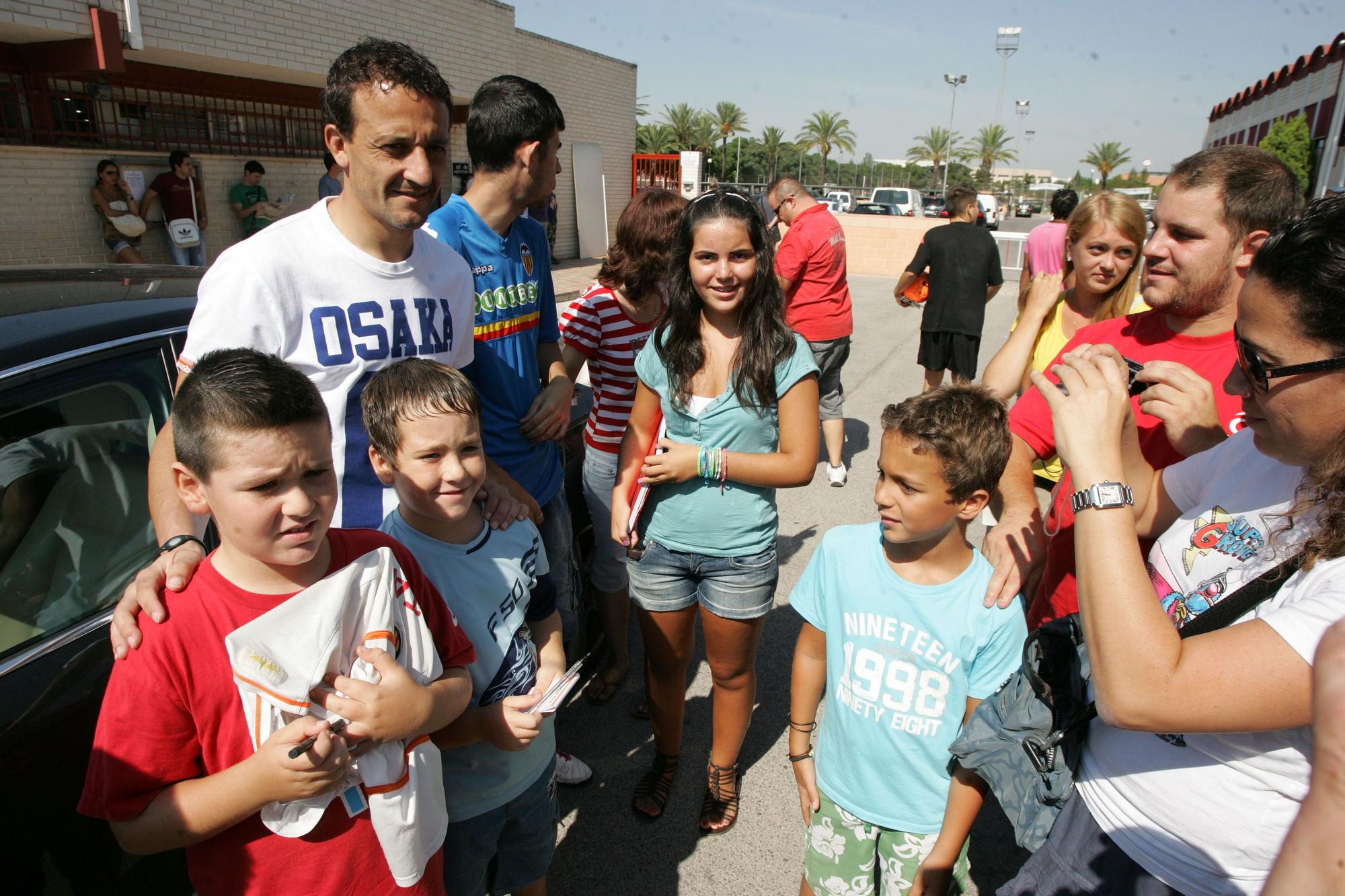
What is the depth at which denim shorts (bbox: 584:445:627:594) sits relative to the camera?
309 cm

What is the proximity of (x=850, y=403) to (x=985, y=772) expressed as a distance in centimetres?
648

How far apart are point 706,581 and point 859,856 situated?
870mm

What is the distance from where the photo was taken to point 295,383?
1325 millimetres

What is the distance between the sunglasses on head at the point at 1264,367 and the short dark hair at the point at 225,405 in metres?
1.56

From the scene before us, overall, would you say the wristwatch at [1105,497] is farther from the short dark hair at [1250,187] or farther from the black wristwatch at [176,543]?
the black wristwatch at [176,543]

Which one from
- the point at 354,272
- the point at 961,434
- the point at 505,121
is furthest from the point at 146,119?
the point at 961,434

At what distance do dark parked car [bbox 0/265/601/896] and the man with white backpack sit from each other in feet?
31.6

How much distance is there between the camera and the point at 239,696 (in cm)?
125

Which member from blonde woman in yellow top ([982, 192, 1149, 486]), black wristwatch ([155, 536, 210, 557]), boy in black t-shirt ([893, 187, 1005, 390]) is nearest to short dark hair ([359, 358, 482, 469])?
black wristwatch ([155, 536, 210, 557])

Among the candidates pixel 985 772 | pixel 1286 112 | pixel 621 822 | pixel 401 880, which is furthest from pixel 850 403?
pixel 1286 112

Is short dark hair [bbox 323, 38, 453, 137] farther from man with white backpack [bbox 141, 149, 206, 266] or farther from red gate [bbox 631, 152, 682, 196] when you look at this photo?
red gate [bbox 631, 152, 682, 196]

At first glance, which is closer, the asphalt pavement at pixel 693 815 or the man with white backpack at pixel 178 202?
the asphalt pavement at pixel 693 815

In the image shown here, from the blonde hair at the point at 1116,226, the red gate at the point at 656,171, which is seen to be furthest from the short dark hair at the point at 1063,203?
the red gate at the point at 656,171

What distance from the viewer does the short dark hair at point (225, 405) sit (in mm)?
1247
